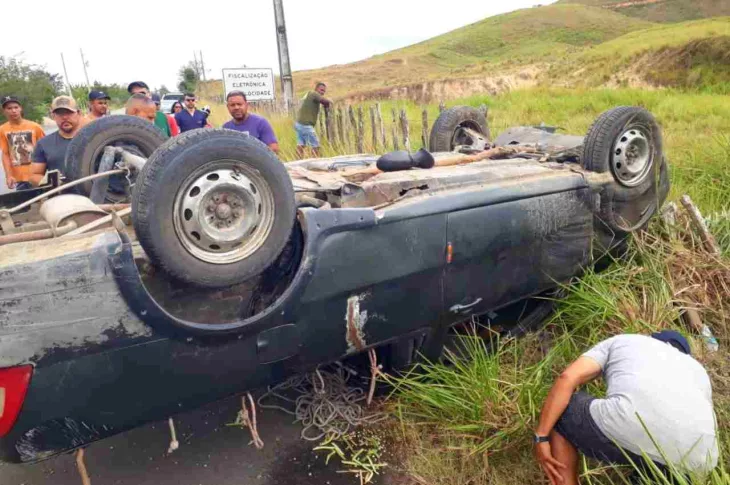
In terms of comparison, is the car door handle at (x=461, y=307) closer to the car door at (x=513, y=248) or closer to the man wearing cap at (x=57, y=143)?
the car door at (x=513, y=248)

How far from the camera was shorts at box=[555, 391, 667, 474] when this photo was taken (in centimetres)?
208

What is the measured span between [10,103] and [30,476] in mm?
4211

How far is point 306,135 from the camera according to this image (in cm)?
920

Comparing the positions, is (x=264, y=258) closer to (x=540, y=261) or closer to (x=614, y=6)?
(x=540, y=261)

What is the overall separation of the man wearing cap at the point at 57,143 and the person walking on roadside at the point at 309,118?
4475 mm

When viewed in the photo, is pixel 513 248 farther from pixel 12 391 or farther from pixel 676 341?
pixel 12 391

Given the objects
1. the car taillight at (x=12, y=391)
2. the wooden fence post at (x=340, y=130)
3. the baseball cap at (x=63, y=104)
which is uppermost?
the baseball cap at (x=63, y=104)

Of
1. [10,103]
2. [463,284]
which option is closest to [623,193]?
[463,284]

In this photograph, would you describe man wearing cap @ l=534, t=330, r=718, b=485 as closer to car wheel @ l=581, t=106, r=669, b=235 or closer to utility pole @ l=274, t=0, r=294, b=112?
car wheel @ l=581, t=106, r=669, b=235

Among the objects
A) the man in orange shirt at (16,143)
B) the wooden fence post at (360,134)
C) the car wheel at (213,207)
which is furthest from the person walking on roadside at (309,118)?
the car wheel at (213,207)

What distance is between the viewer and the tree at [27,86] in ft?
74.3

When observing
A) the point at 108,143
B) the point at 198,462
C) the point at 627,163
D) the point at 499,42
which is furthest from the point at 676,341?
the point at 499,42

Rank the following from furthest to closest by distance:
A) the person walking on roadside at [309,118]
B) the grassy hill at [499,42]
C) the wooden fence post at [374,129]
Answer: the grassy hill at [499,42]
the person walking on roadside at [309,118]
the wooden fence post at [374,129]

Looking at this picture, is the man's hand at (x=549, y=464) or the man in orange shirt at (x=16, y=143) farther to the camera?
the man in orange shirt at (x=16, y=143)
